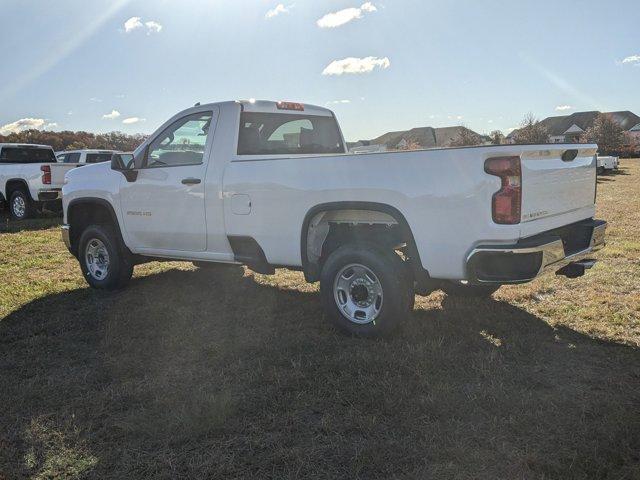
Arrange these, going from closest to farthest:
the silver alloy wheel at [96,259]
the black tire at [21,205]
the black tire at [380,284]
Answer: the black tire at [380,284], the silver alloy wheel at [96,259], the black tire at [21,205]

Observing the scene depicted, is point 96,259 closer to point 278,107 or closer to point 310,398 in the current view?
point 278,107

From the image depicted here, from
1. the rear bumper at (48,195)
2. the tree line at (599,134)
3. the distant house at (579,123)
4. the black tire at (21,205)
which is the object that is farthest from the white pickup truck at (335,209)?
the distant house at (579,123)

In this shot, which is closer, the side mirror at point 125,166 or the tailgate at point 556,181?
the tailgate at point 556,181

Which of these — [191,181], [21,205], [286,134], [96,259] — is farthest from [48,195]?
[286,134]

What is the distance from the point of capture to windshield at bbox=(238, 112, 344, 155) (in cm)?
574

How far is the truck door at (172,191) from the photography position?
18.7 ft

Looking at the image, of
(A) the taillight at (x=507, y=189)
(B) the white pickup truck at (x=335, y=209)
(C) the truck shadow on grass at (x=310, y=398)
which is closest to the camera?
(C) the truck shadow on grass at (x=310, y=398)

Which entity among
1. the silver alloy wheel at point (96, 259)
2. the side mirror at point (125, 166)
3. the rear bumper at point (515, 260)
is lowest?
the silver alloy wheel at point (96, 259)

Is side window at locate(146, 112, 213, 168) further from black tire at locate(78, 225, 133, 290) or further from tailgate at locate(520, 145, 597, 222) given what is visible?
tailgate at locate(520, 145, 597, 222)

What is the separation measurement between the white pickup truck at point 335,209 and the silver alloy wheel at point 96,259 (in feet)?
0.06

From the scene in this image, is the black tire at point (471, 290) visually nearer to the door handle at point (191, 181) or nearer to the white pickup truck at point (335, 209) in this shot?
the white pickup truck at point (335, 209)

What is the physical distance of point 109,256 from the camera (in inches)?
263

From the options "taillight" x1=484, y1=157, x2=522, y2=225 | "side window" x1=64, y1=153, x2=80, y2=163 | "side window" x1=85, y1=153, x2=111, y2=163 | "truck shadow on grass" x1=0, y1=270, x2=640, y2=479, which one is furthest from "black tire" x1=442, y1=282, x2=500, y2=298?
"side window" x1=64, y1=153, x2=80, y2=163

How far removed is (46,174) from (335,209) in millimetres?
11702
